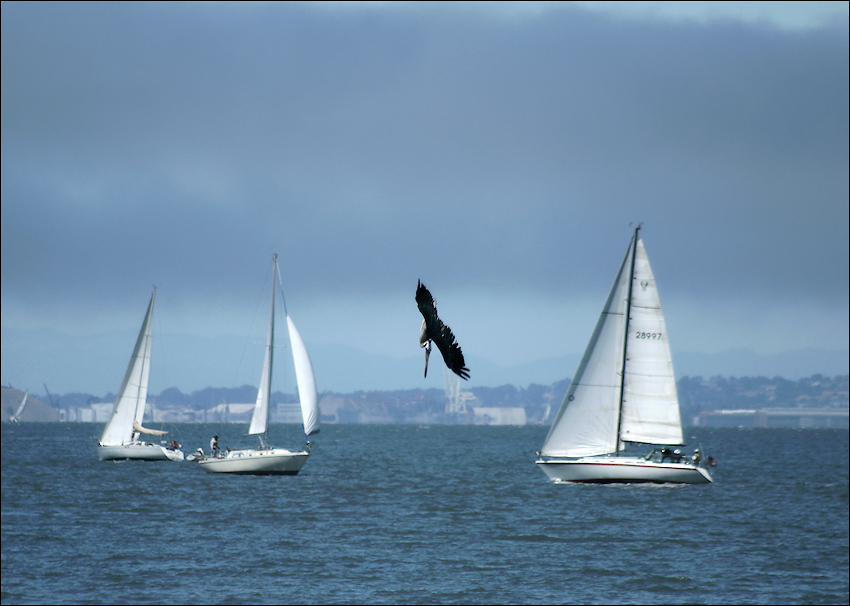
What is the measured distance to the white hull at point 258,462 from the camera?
301 feet

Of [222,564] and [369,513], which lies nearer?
[222,564]

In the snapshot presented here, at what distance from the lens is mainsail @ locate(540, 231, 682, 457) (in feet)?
234

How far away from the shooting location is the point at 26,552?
63469 mm

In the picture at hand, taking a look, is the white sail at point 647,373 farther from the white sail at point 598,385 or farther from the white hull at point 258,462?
the white hull at point 258,462

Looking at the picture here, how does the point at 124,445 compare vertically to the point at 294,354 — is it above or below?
below

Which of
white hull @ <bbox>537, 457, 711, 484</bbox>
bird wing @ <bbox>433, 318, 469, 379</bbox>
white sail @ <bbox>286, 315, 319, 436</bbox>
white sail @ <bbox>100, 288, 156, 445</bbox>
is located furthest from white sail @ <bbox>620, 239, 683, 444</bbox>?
bird wing @ <bbox>433, 318, 469, 379</bbox>

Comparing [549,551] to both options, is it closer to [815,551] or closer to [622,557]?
[622,557]

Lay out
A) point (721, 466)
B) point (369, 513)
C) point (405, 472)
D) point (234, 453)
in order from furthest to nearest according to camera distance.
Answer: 1. point (721, 466)
2. point (405, 472)
3. point (234, 453)
4. point (369, 513)

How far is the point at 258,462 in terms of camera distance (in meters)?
92.6

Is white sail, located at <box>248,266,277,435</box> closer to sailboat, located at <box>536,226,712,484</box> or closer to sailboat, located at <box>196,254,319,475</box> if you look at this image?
sailboat, located at <box>196,254,319,475</box>

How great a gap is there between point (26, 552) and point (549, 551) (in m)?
34.6

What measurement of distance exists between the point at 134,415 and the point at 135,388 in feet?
13.1

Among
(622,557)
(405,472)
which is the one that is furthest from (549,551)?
(405,472)

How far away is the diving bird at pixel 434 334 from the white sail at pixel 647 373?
212ft
